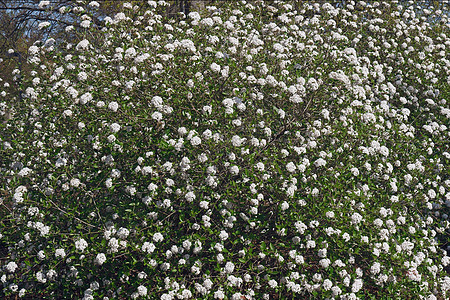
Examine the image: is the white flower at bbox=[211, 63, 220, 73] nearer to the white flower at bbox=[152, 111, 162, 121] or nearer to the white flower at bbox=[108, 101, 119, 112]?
the white flower at bbox=[152, 111, 162, 121]

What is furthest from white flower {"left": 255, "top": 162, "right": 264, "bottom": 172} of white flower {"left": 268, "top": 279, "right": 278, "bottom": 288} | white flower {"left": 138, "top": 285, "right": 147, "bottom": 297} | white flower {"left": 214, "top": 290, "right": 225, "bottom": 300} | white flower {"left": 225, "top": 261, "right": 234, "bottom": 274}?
white flower {"left": 138, "top": 285, "right": 147, "bottom": 297}

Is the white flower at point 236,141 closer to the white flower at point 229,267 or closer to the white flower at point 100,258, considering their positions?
the white flower at point 229,267

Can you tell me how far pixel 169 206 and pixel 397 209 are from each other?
2.46m

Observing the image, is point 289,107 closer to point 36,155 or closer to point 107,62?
point 107,62

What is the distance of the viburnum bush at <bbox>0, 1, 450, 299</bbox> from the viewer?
350 centimetres

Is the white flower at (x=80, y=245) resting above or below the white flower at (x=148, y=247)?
above

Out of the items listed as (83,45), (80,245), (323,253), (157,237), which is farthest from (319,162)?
(83,45)

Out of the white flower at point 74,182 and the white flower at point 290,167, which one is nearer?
the white flower at point 74,182

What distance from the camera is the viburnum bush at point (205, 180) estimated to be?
11.5 feet

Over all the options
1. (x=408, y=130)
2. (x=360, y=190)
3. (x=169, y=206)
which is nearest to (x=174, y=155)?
(x=169, y=206)

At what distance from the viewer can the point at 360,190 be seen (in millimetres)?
3965

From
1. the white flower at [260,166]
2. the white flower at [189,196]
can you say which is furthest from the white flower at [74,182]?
the white flower at [260,166]

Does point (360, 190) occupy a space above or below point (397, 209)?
above

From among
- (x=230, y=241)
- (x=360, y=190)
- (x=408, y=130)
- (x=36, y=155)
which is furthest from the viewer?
(x=408, y=130)
